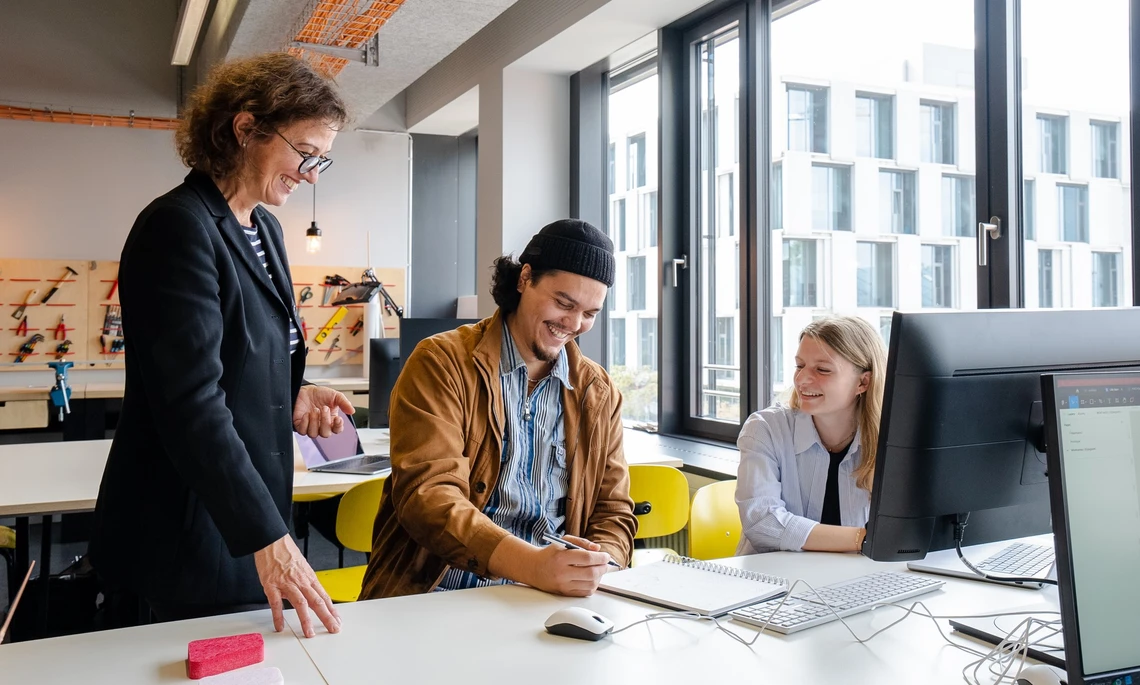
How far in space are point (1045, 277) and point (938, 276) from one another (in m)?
0.40

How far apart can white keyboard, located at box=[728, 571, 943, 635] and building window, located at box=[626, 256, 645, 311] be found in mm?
2926

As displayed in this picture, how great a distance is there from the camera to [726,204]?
390 centimetres

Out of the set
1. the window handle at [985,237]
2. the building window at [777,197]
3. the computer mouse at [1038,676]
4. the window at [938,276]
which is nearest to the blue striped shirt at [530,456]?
the computer mouse at [1038,676]

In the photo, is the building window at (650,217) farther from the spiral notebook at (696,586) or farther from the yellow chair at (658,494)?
the spiral notebook at (696,586)

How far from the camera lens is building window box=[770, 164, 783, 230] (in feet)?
11.7

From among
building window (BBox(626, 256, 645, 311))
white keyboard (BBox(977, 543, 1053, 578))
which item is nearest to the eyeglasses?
white keyboard (BBox(977, 543, 1053, 578))

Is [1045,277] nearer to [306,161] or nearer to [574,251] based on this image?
[574,251]

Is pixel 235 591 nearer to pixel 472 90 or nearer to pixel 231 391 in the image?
pixel 231 391

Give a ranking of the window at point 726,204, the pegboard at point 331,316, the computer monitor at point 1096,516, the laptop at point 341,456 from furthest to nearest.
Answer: the pegboard at point 331,316 < the window at point 726,204 < the laptop at point 341,456 < the computer monitor at point 1096,516

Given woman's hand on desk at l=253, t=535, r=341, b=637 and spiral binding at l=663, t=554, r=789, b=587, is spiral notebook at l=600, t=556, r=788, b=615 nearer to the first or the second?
spiral binding at l=663, t=554, r=789, b=587

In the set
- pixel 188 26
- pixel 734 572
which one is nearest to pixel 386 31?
pixel 188 26

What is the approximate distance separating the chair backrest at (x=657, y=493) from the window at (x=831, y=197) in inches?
52.3

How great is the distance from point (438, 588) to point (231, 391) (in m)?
0.56

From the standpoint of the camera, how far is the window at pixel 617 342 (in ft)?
15.3
